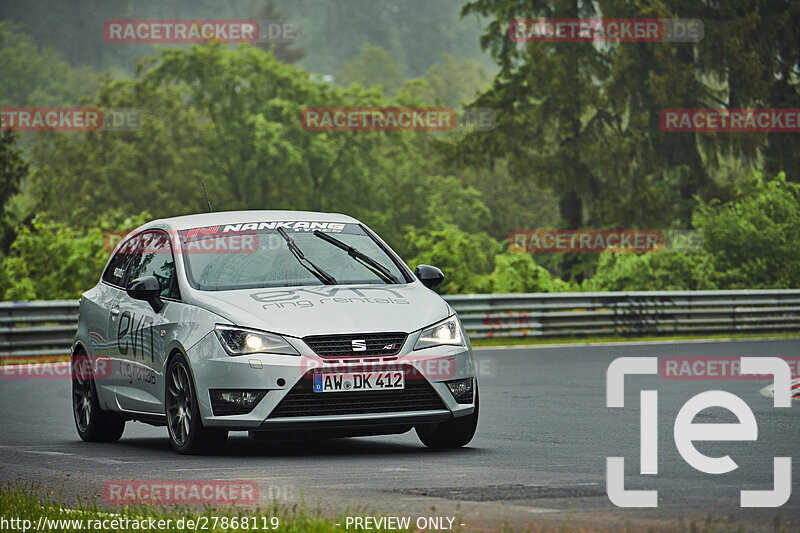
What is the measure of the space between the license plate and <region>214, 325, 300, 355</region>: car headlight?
0.26 m

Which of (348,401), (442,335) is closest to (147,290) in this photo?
(348,401)

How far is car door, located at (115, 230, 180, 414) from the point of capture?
10680 millimetres

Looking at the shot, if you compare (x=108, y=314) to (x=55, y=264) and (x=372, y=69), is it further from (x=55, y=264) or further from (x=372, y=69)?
(x=372, y=69)

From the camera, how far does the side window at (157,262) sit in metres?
11.0

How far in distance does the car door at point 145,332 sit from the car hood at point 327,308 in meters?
0.51

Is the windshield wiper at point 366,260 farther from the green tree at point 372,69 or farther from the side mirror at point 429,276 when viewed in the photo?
the green tree at point 372,69

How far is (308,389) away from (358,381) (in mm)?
332

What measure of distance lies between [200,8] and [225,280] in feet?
617

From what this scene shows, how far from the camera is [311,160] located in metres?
71.6

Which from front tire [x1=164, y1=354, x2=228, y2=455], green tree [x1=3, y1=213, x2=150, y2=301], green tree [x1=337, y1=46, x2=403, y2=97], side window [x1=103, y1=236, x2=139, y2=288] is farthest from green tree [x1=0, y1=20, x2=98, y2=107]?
front tire [x1=164, y1=354, x2=228, y2=455]

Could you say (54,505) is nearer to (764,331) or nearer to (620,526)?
(620,526)

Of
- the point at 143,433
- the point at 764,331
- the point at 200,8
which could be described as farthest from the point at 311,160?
the point at 200,8

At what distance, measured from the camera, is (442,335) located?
33.2 ft

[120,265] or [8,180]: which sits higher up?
[8,180]
